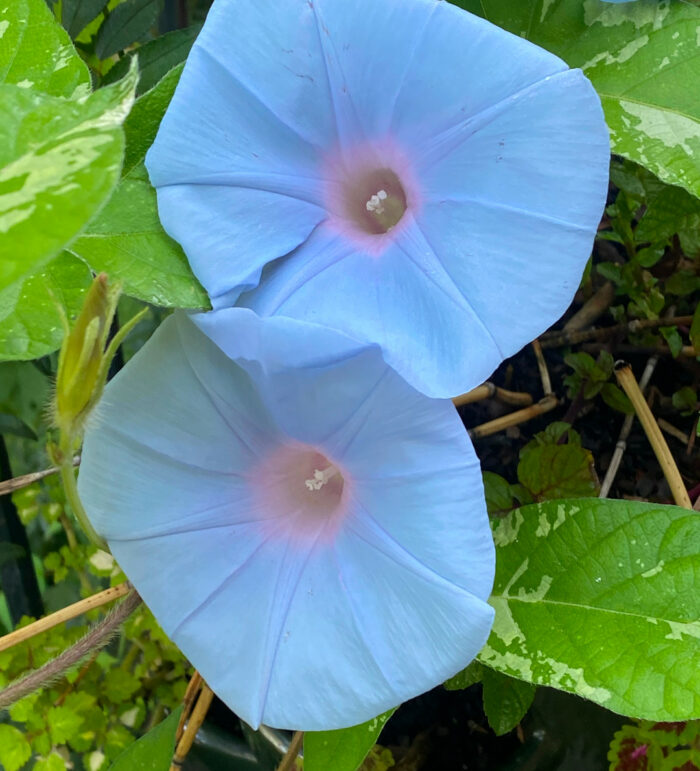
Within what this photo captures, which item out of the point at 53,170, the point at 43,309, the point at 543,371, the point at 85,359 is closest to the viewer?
the point at 53,170

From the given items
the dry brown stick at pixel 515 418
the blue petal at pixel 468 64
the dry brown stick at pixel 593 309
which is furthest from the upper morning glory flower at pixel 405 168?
the dry brown stick at pixel 593 309

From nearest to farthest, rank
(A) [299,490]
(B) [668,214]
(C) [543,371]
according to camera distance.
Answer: (A) [299,490] → (B) [668,214] → (C) [543,371]

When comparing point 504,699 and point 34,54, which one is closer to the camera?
point 34,54

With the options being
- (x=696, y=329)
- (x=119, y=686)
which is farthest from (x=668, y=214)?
(x=119, y=686)

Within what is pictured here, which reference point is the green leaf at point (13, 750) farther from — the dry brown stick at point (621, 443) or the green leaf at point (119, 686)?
the dry brown stick at point (621, 443)

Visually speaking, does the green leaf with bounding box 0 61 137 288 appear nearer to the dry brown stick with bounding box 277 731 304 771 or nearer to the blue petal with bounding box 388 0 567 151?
the blue petal with bounding box 388 0 567 151

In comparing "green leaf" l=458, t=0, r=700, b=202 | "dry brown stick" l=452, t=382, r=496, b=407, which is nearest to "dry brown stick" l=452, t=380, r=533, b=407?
"dry brown stick" l=452, t=382, r=496, b=407

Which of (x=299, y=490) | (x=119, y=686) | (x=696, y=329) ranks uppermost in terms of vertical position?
(x=299, y=490)

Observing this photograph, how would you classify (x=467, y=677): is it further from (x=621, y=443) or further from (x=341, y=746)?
(x=621, y=443)
